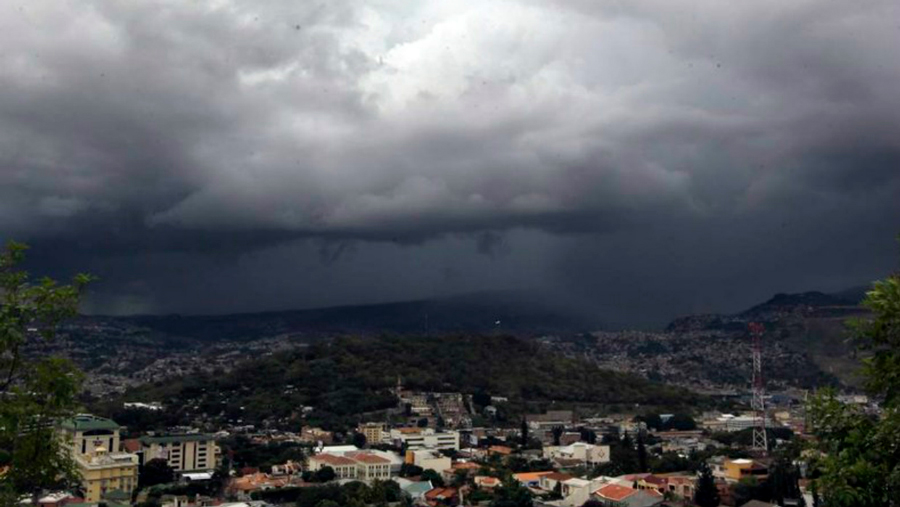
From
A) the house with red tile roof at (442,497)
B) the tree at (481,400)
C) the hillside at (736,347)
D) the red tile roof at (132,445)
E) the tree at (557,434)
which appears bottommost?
the house with red tile roof at (442,497)

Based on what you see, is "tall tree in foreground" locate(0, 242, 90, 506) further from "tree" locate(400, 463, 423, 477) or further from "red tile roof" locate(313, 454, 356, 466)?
"tree" locate(400, 463, 423, 477)

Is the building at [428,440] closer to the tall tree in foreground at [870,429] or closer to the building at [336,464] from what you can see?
the building at [336,464]

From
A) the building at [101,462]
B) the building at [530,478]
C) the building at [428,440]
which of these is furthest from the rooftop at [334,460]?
the building at [101,462]

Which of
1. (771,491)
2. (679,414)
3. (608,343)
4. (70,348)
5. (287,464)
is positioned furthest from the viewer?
(608,343)

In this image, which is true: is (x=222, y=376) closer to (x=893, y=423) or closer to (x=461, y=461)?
(x=461, y=461)

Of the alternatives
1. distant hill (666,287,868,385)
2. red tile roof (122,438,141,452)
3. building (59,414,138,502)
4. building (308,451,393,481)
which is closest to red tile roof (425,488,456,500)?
building (308,451,393,481)

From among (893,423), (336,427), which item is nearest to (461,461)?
(336,427)
